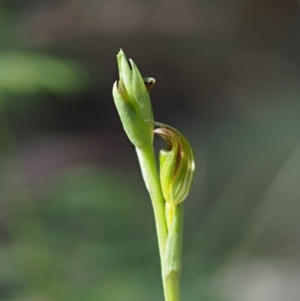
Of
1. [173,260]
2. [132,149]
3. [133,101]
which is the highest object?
[133,101]

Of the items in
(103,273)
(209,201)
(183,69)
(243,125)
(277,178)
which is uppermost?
(183,69)

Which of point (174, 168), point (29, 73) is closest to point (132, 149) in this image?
point (29, 73)

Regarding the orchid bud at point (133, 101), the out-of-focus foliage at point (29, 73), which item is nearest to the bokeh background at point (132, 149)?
the out-of-focus foliage at point (29, 73)

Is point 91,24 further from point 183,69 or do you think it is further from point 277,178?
point 277,178

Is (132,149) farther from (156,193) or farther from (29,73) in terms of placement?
(156,193)

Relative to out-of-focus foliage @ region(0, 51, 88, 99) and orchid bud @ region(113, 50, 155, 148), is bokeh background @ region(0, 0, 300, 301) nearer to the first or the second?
out-of-focus foliage @ region(0, 51, 88, 99)

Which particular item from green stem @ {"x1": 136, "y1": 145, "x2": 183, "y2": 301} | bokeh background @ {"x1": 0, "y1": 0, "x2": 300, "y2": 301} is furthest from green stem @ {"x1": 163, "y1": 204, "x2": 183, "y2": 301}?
bokeh background @ {"x1": 0, "y1": 0, "x2": 300, "y2": 301}

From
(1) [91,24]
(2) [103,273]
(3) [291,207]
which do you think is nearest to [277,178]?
(3) [291,207]
